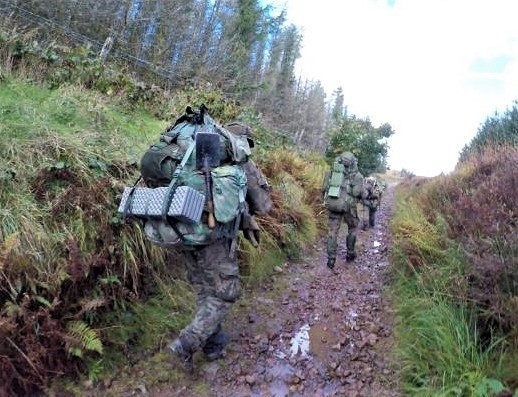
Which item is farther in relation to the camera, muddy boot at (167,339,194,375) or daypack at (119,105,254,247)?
muddy boot at (167,339,194,375)

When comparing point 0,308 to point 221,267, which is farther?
point 221,267

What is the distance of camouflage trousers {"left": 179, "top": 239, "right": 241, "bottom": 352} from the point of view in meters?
3.54

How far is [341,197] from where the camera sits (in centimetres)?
727

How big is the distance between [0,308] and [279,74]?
38154 mm

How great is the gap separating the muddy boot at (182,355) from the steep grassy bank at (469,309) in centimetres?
186

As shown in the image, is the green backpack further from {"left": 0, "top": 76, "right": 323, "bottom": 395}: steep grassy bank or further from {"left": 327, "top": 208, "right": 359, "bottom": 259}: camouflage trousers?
{"left": 0, "top": 76, "right": 323, "bottom": 395}: steep grassy bank

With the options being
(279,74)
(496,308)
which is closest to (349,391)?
(496,308)

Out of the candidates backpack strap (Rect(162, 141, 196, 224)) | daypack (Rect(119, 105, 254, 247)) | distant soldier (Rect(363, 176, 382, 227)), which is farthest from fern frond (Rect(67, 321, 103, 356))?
distant soldier (Rect(363, 176, 382, 227))

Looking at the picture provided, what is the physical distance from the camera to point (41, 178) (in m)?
4.33

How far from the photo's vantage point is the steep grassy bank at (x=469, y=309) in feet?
9.96

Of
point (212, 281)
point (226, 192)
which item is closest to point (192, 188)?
point (226, 192)

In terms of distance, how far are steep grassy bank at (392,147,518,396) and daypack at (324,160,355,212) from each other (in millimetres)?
2347

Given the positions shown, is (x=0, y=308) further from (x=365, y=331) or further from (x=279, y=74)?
(x=279, y=74)

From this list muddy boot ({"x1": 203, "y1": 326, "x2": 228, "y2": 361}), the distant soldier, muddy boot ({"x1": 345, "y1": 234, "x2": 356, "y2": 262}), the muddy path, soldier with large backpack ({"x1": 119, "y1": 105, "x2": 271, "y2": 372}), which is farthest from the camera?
the distant soldier
